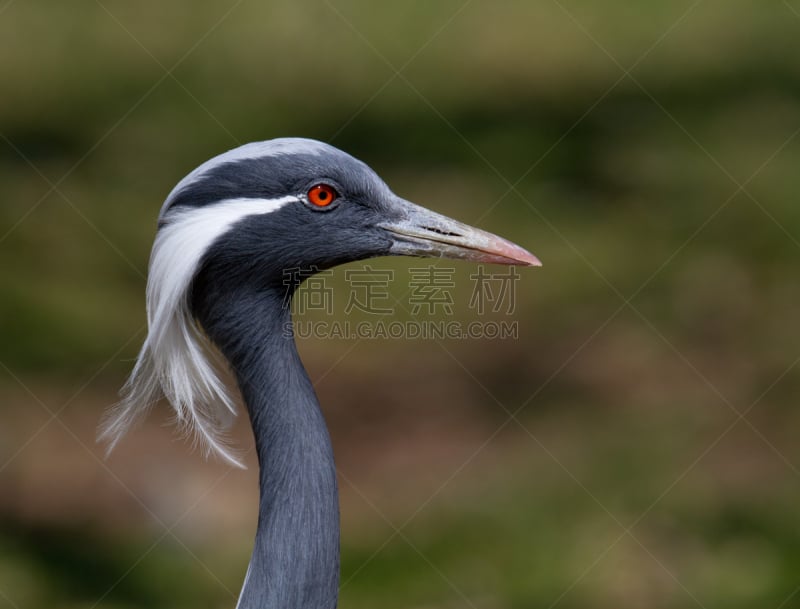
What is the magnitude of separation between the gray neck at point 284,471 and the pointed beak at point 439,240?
1.36 feet

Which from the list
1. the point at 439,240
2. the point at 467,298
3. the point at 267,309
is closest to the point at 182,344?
the point at 267,309

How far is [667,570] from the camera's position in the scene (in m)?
5.98

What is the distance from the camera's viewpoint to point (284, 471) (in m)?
2.92

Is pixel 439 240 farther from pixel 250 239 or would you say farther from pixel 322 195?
pixel 250 239

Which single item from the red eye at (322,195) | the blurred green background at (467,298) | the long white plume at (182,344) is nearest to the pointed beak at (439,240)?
the red eye at (322,195)

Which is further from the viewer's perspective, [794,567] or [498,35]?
[498,35]

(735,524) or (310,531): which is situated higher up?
(735,524)

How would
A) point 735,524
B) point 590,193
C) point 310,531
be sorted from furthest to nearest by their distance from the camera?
point 590,193, point 735,524, point 310,531

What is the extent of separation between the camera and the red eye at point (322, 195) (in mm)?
3029

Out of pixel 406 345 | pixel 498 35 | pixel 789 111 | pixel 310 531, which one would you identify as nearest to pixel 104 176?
pixel 406 345

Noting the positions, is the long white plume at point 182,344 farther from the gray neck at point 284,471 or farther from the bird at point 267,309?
the gray neck at point 284,471

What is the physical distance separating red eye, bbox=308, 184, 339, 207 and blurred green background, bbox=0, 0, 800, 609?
309 cm

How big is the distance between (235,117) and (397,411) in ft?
7.98

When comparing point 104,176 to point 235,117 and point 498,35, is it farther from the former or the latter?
point 498,35
